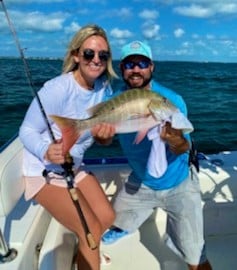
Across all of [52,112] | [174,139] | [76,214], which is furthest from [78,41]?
[76,214]

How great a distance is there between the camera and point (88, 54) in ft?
9.32

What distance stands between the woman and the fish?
16cm

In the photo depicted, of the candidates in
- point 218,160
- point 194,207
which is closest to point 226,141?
point 218,160

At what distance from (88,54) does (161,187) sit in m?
1.07

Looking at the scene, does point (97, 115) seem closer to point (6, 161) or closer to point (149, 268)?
point (6, 161)

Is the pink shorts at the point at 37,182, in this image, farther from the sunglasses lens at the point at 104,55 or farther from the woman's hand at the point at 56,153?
the sunglasses lens at the point at 104,55

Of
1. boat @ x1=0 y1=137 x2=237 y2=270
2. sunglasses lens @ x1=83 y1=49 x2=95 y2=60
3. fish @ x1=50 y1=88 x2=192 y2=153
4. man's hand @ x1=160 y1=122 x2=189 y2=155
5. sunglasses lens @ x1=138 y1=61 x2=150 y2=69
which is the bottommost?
boat @ x1=0 y1=137 x2=237 y2=270

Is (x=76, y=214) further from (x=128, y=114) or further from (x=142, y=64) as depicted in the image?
(x=142, y=64)

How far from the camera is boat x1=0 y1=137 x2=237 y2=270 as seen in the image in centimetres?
265

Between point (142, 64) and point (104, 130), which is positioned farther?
point (142, 64)

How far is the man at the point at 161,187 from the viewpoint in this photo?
9.25 feet

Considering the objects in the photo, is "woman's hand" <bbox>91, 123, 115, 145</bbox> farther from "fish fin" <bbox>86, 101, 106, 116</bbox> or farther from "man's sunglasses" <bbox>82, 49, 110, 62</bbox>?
"man's sunglasses" <bbox>82, 49, 110, 62</bbox>

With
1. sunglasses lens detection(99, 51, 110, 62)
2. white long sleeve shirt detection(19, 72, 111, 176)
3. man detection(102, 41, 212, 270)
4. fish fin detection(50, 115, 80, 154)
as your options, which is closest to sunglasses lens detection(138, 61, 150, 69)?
man detection(102, 41, 212, 270)

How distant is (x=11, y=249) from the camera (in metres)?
2.40
